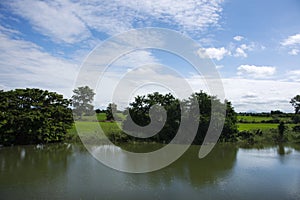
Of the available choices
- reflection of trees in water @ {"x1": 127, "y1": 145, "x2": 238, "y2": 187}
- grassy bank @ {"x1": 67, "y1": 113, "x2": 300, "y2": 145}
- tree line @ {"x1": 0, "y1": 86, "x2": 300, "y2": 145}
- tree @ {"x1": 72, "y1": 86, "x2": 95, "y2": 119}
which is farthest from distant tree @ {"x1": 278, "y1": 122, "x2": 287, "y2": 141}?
tree @ {"x1": 72, "y1": 86, "x2": 95, "y2": 119}

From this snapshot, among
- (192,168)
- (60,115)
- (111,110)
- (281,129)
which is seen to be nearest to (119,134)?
(111,110)

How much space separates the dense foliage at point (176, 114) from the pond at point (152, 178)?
698 cm

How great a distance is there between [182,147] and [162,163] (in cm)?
863

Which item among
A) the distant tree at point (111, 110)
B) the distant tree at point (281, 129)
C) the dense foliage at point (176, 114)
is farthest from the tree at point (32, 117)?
the distant tree at point (281, 129)

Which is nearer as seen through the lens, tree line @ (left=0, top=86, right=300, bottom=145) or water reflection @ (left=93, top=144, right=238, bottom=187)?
water reflection @ (left=93, top=144, right=238, bottom=187)

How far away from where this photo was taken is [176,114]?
3069 centimetres

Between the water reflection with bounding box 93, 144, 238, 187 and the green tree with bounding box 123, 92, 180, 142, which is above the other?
the green tree with bounding box 123, 92, 180, 142

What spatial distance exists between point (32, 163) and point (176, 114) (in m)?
16.8

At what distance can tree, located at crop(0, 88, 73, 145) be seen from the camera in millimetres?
24359

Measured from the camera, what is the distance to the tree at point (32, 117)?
24.4 metres

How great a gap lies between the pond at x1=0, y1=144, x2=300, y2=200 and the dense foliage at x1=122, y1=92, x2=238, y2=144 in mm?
6984

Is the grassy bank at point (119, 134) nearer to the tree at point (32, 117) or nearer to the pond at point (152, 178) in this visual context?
the tree at point (32, 117)

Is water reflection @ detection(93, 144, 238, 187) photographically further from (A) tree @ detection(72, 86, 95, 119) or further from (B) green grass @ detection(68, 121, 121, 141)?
(A) tree @ detection(72, 86, 95, 119)

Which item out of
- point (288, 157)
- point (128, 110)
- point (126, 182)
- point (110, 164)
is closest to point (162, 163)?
point (110, 164)
